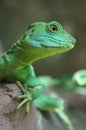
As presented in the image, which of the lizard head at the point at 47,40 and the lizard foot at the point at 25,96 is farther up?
the lizard head at the point at 47,40

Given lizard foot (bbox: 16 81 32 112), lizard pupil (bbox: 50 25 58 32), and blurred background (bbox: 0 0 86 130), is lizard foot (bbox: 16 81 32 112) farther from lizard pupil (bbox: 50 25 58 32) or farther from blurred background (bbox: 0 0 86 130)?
blurred background (bbox: 0 0 86 130)

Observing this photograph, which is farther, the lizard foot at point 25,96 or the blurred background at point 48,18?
the blurred background at point 48,18

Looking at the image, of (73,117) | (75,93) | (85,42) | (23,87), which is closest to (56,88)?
(75,93)

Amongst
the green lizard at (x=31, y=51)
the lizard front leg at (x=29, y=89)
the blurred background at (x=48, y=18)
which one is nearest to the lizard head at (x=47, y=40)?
the green lizard at (x=31, y=51)

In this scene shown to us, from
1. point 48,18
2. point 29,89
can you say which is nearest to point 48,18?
point 48,18

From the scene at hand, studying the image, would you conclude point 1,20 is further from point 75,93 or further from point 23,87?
point 23,87

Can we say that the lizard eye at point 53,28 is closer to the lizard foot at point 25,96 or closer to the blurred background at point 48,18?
the lizard foot at point 25,96

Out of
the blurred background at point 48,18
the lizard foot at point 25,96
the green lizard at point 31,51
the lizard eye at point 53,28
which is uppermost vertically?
the lizard eye at point 53,28
